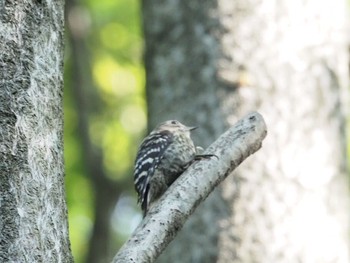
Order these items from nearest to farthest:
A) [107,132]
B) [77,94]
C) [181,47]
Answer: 1. [181,47]
2. [77,94]
3. [107,132]

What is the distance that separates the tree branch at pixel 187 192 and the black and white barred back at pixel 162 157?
5.14 ft

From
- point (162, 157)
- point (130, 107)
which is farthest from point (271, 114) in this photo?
point (130, 107)

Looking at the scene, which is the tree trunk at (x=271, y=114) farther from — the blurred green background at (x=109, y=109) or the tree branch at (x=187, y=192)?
the blurred green background at (x=109, y=109)

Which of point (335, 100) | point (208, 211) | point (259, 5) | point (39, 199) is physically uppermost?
point (259, 5)

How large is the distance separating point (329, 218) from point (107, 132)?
7.41m

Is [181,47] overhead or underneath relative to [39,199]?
overhead

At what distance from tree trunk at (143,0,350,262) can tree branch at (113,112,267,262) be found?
1.70 metres

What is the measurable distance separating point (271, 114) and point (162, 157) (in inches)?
26.7

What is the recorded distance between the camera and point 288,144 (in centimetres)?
526

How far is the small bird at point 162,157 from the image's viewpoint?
5051 millimetres

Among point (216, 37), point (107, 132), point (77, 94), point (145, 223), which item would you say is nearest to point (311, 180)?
point (216, 37)

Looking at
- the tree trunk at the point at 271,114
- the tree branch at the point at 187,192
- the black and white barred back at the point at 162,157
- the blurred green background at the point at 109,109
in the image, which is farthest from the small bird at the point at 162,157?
the blurred green background at the point at 109,109

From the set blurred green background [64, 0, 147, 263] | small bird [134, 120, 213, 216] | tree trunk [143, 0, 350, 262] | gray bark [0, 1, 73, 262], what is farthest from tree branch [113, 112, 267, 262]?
blurred green background [64, 0, 147, 263]

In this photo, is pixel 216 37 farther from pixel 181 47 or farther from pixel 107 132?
pixel 107 132
